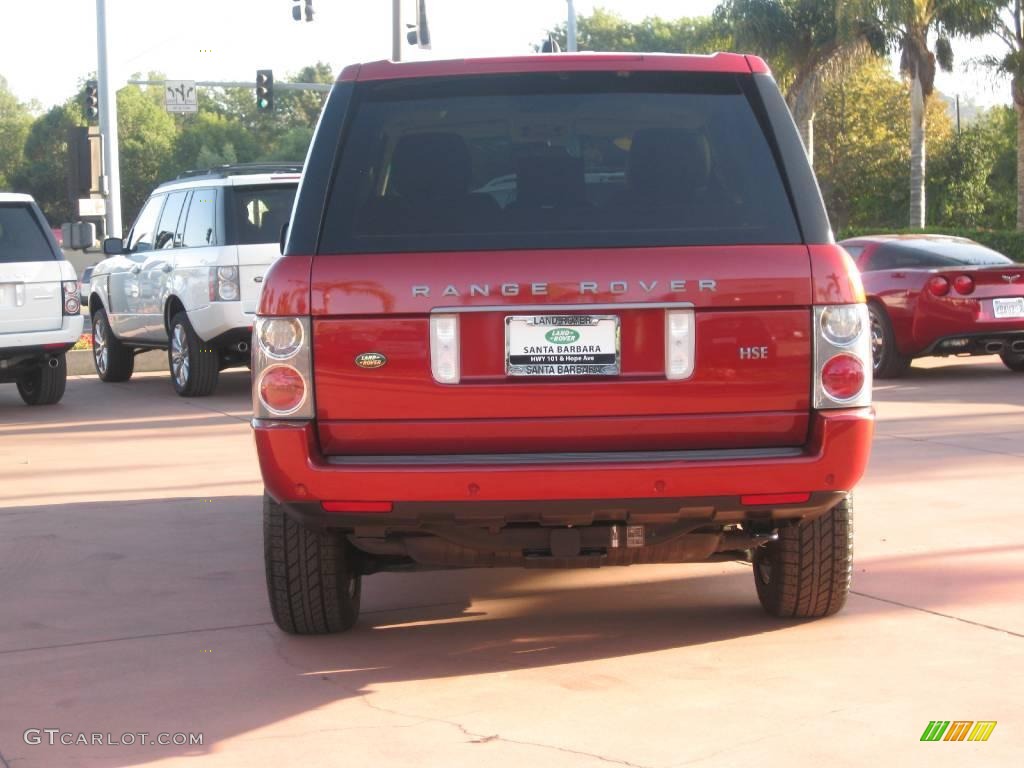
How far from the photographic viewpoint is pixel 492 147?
16.5 ft

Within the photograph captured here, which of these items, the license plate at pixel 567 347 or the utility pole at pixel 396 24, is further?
the utility pole at pixel 396 24

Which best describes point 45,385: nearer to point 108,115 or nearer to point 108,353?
point 108,353

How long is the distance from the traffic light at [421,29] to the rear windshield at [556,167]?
2045cm

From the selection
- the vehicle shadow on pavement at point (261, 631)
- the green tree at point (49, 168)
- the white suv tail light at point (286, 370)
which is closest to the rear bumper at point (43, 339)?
the vehicle shadow on pavement at point (261, 631)

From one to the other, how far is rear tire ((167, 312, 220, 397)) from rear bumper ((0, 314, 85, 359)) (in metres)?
0.95

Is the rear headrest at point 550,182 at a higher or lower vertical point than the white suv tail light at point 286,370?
higher

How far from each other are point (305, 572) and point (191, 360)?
8749 millimetres

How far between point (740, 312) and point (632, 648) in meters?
1.32

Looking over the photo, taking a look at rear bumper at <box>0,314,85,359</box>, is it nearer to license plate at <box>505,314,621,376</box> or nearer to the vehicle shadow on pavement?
the vehicle shadow on pavement

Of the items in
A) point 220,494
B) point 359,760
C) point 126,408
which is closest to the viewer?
point 359,760

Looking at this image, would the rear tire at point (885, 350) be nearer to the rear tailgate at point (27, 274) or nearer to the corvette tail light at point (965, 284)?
the corvette tail light at point (965, 284)

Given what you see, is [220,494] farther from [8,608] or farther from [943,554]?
[943,554]

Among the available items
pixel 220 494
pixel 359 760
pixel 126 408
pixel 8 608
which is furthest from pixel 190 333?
pixel 359 760

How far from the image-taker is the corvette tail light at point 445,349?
15.2ft
